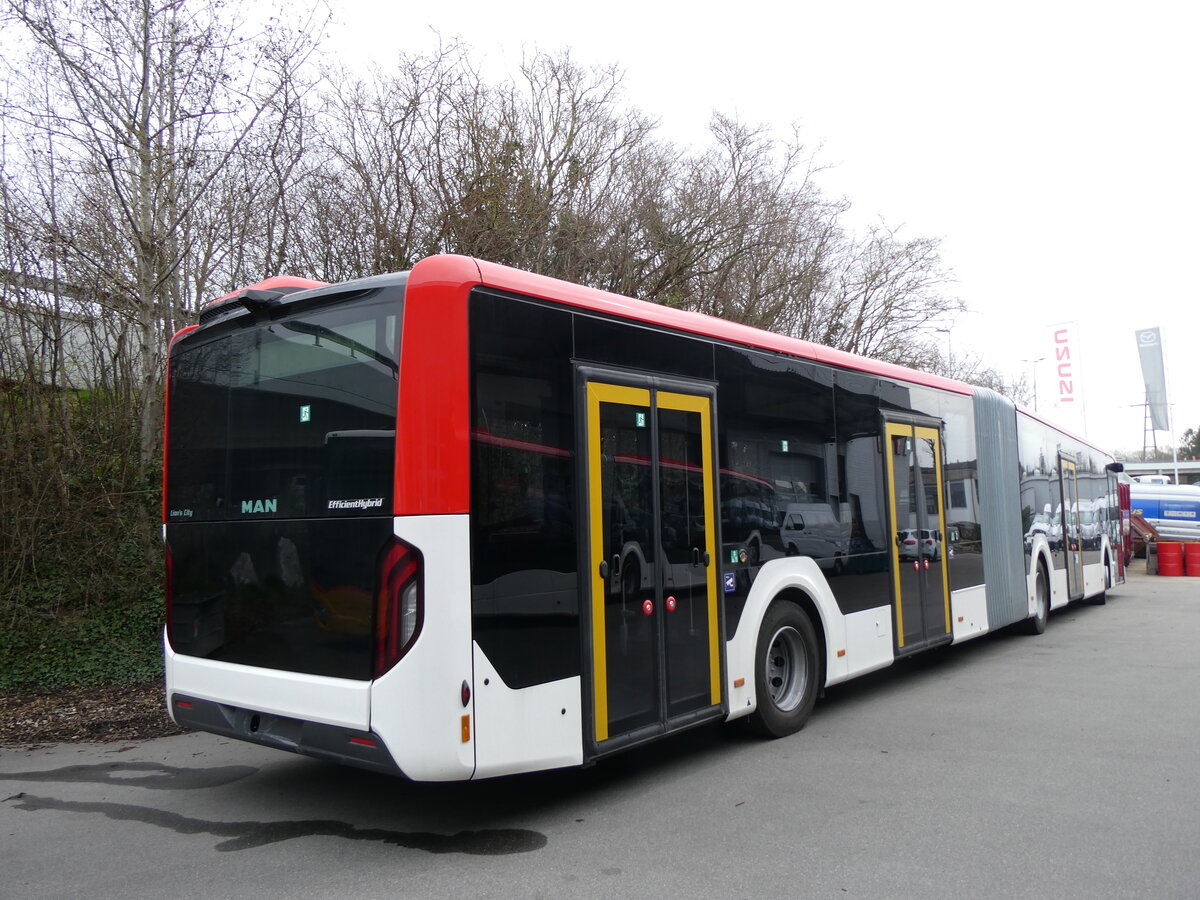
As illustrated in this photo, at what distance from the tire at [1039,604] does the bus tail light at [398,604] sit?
34.5ft

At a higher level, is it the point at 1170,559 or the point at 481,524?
the point at 481,524

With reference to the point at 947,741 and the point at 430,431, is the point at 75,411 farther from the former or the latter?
the point at 947,741

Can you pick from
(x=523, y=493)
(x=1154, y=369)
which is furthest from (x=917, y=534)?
(x=1154, y=369)

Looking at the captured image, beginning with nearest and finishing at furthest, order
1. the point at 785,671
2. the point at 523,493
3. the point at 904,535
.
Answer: the point at 523,493
the point at 785,671
the point at 904,535

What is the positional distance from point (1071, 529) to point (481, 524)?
42.1 feet

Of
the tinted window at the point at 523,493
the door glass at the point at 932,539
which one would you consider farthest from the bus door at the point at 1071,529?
the tinted window at the point at 523,493

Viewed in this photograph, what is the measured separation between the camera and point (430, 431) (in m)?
4.32

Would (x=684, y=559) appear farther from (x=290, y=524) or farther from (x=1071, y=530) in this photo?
(x=1071, y=530)

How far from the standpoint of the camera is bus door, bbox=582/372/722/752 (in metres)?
5.09

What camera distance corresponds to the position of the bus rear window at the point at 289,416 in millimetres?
4512

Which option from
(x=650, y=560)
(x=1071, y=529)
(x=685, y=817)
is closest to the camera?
(x=685, y=817)

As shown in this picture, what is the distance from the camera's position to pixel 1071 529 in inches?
564

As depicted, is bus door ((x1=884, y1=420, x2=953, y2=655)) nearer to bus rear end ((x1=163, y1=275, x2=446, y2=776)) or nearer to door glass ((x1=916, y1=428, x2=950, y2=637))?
door glass ((x1=916, y1=428, x2=950, y2=637))

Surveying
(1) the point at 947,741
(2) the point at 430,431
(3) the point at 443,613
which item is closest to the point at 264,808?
(3) the point at 443,613
